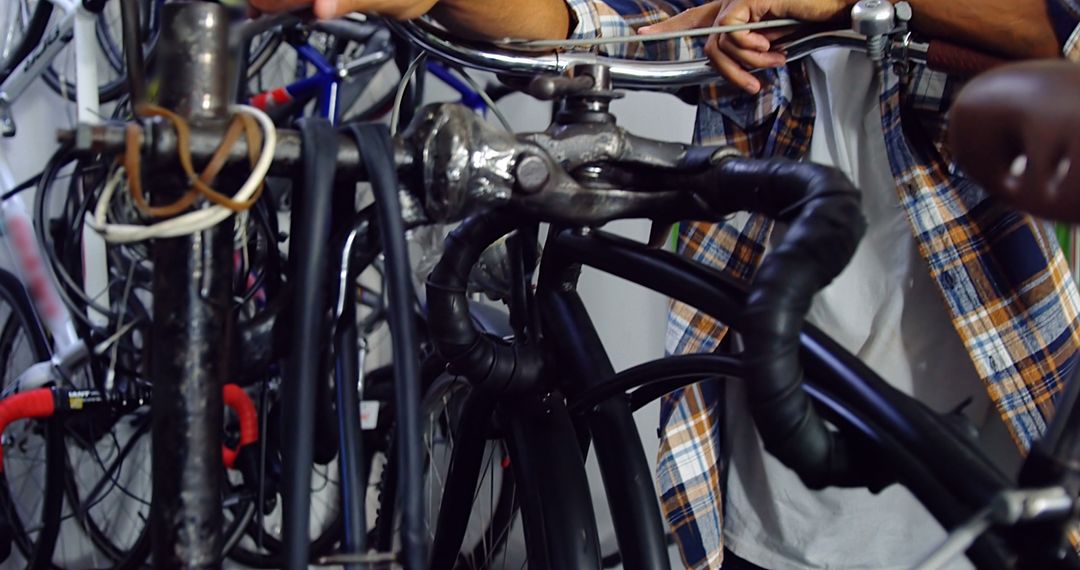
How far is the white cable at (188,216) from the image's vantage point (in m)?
0.36

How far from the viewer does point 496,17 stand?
0.65 metres

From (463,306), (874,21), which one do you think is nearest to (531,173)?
(463,306)

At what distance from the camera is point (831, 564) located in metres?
0.80

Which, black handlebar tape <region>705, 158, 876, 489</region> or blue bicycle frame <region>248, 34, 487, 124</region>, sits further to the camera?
blue bicycle frame <region>248, 34, 487, 124</region>

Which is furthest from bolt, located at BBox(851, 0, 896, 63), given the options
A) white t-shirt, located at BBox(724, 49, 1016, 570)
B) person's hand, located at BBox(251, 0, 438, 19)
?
person's hand, located at BBox(251, 0, 438, 19)

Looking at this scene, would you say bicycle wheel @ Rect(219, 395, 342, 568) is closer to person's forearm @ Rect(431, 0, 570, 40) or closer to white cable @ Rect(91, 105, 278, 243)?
person's forearm @ Rect(431, 0, 570, 40)

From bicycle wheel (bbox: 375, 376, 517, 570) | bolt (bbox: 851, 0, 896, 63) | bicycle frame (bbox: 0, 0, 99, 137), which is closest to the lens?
bolt (bbox: 851, 0, 896, 63)

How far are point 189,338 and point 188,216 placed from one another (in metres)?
0.06

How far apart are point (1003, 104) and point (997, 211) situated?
395mm

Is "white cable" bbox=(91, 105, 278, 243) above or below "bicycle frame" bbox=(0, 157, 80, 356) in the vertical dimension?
below

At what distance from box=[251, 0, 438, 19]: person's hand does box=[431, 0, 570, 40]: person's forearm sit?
6cm

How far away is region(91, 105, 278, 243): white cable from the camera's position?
36cm

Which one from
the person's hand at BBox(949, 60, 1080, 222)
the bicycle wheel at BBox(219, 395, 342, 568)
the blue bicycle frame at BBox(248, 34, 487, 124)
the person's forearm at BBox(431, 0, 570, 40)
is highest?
the blue bicycle frame at BBox(248, 34, 487, 124)

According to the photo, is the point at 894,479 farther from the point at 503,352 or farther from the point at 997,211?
the point at 997,211
